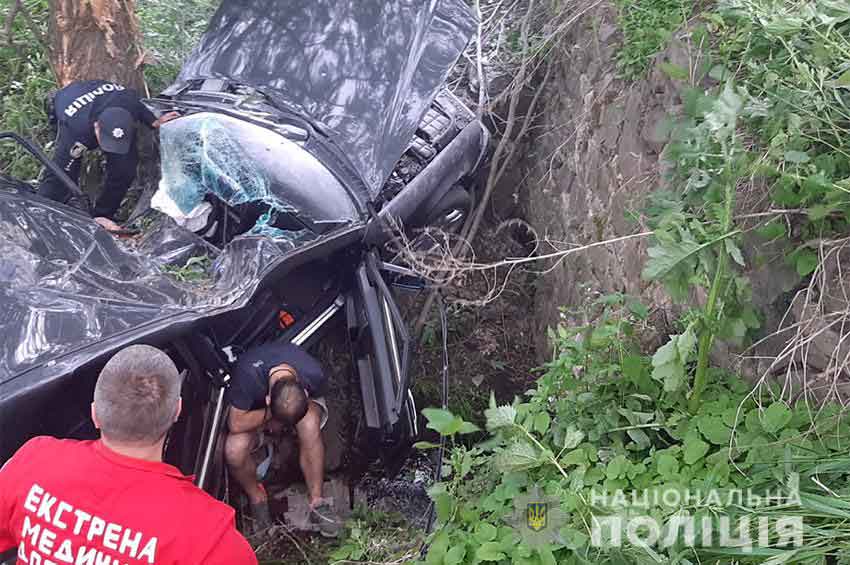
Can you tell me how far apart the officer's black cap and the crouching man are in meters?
1.53

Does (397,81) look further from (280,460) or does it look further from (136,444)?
(136,444)

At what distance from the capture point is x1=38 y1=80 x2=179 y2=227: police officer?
423 centimetres

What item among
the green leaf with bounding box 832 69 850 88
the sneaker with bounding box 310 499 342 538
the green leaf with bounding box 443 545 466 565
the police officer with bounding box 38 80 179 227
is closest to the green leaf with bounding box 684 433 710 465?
the green leaf with bounding box 443 545 466 565

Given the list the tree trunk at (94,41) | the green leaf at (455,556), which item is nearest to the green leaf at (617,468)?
the green leaf at (455,556)

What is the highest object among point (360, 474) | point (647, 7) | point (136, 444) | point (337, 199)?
point (647, 7)

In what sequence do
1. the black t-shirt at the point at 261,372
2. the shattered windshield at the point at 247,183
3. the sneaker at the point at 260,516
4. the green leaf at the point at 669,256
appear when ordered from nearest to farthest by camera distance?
1. the green leaf at the point at 669,256
2. the black t-shirt at the point at 261,372
3. the shattered windshield at the point at 247,183
4. the sneaker at the point at 260,516

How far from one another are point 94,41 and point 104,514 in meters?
3.83

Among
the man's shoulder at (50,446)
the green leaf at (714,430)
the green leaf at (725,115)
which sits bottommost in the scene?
the green leaf at (714,430)

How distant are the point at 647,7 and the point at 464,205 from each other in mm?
1365

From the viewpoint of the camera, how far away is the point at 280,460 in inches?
159

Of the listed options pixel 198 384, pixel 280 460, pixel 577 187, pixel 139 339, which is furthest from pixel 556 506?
pixel 577 187

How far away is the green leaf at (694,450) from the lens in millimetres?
2248

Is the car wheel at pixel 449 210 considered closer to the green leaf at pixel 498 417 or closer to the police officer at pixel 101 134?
the police officer at pixel 101 134

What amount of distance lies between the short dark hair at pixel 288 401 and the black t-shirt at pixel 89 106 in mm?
1829
